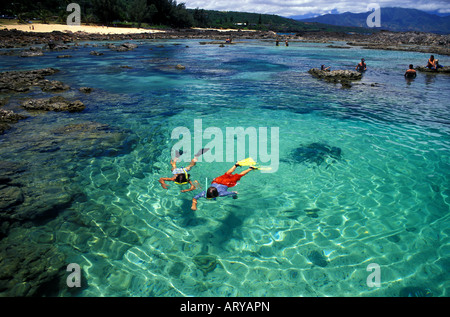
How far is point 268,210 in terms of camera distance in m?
7.43

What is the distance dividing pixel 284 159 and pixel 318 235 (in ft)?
14.1

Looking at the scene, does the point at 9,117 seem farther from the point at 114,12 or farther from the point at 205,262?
the point at 114,12

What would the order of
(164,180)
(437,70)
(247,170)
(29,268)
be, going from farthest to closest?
(437,70), (247,170), (164,180), (29,268)

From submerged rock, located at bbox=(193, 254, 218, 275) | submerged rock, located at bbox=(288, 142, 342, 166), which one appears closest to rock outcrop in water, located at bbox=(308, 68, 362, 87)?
submerged rock, located at bbox=(288, 142, 342, 166)

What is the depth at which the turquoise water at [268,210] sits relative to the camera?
5434mm

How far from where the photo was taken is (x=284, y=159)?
33.8ft

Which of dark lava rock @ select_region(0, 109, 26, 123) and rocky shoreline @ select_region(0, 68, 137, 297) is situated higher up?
dark lava rock @ select_region(0, 109, 26, 123)

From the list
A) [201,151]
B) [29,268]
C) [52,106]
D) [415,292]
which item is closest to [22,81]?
[52,106]

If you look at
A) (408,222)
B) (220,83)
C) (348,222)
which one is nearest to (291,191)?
(348,222)

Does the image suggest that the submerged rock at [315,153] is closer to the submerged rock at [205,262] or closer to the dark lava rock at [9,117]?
the submerged rock at [205,262]

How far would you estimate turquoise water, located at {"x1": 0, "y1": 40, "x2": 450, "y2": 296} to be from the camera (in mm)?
5434

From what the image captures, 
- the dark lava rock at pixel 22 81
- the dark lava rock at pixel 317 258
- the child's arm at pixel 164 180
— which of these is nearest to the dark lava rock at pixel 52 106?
the dark lava rock at pixel 22 81

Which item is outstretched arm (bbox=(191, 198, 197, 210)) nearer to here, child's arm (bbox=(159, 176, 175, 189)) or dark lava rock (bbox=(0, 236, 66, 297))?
child's arm (bbox=(159, 176, 175, 189))

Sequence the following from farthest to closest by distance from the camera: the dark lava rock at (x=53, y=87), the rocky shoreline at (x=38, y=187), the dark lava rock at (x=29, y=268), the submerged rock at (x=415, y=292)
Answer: the dark lava rock at (x=53, y=87), the rocky shoreline at (x=38, y=187), the submerged rock at (x=415, y=292), the dark lava rock at (x=29, y=268)
